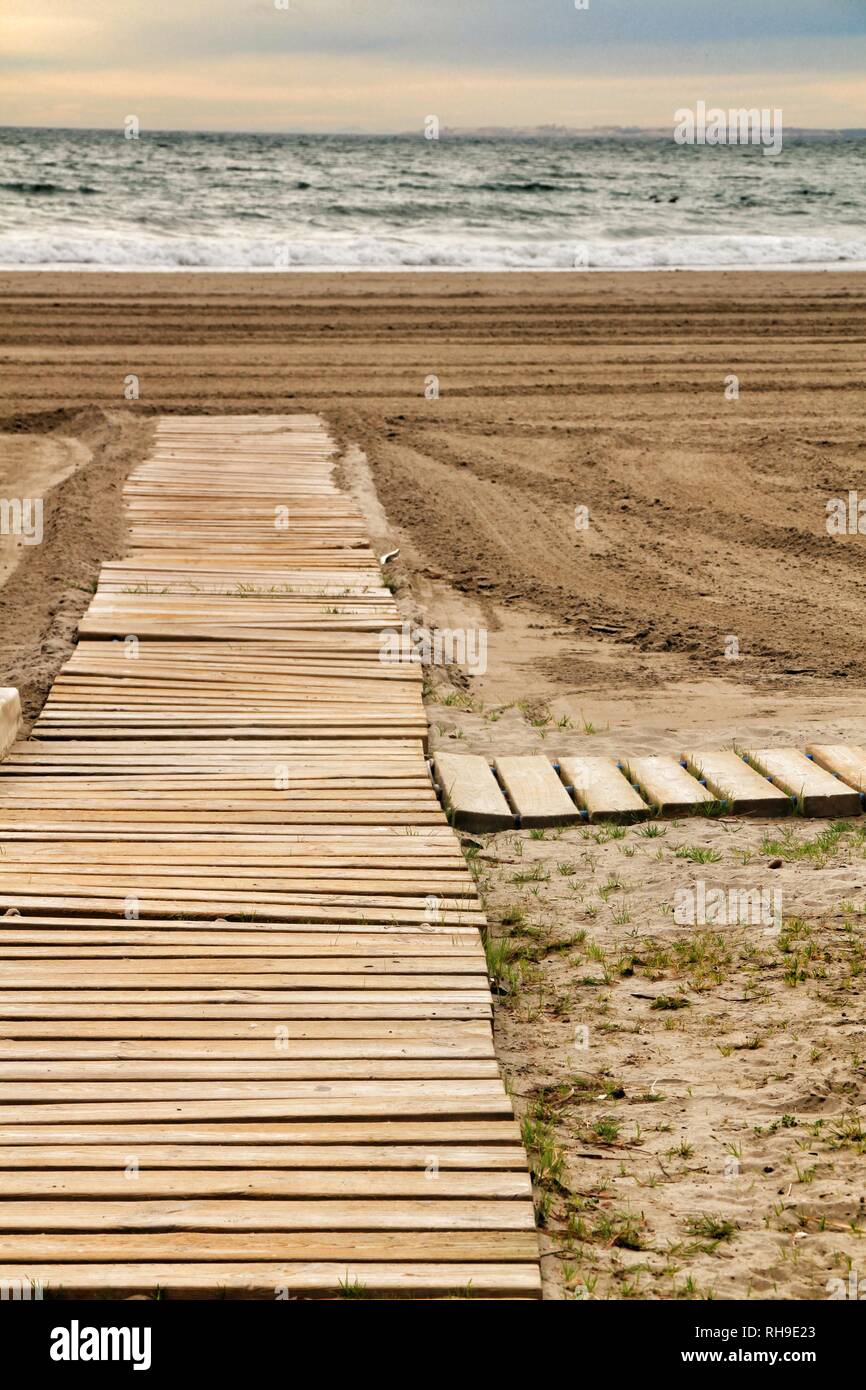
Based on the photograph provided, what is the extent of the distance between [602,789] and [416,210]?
2876cm

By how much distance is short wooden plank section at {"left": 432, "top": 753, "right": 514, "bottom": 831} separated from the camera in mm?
5105

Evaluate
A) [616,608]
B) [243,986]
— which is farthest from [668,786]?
[616,608]

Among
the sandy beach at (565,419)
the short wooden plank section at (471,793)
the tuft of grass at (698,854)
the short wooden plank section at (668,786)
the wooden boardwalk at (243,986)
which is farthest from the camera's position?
the sandy beach at (565,419)

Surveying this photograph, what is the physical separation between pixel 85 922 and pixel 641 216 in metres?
31.1

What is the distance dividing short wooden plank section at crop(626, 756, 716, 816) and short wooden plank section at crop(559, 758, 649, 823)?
50 millimetres

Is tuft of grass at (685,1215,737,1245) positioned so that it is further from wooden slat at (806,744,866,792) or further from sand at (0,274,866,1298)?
wooden slat at (806,744,866,792)

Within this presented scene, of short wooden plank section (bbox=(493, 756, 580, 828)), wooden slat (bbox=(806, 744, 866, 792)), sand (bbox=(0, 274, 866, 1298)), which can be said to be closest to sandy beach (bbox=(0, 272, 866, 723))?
sand (bbox=(0, 274, 866, 1298))

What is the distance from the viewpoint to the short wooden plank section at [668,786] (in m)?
5.22

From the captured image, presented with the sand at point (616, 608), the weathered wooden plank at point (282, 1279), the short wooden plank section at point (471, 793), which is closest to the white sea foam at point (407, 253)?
the sand at point (616, 608)

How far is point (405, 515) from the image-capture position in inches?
359

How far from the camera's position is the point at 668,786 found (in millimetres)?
5355

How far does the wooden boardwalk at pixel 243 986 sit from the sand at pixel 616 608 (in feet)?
A: 0.87

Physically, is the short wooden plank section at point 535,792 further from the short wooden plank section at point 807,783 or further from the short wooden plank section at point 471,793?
A: the short wooden plank section at point 807,783
